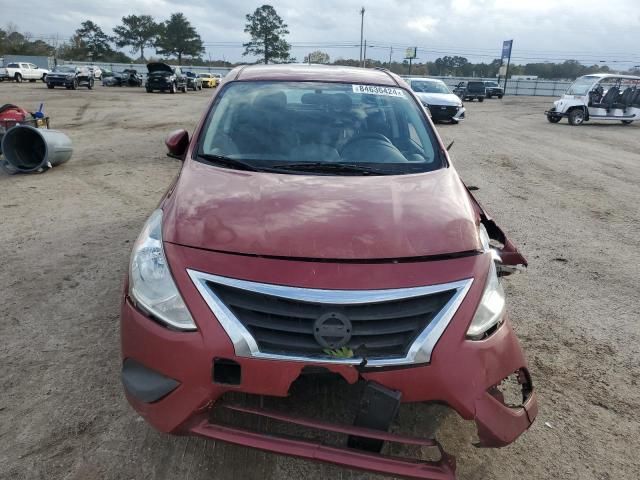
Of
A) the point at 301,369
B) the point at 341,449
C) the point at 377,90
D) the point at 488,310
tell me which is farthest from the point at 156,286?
the point at 377,90

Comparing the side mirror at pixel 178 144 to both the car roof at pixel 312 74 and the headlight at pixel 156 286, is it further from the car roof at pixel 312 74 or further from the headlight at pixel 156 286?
the headlight at pixel 156 286

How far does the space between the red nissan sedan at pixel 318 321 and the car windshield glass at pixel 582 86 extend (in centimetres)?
2109

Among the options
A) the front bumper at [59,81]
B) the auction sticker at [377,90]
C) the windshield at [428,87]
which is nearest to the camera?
the auction sticker at [377,90]

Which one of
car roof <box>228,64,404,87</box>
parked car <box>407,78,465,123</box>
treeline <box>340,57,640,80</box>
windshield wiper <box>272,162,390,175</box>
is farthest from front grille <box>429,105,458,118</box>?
treeline <box>340,57,640,80</box>

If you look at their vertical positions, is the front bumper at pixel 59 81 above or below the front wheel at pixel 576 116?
above

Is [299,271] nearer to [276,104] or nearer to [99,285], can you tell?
[276,104]

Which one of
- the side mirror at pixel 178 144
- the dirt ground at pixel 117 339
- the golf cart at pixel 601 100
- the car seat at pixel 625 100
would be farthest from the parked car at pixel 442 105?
the side mirror at pixel 178 144

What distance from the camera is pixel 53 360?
3.14m

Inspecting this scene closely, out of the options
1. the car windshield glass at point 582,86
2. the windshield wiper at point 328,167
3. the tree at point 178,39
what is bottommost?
the windshield wiper at point 328,167

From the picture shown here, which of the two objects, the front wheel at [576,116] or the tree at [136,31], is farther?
the tree at [136,31]

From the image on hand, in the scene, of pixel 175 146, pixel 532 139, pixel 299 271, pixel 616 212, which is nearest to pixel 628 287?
pixel 616 212

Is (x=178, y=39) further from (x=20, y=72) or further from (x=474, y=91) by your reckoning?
(x=474, y=91)

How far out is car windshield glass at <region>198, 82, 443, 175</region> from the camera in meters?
3.13

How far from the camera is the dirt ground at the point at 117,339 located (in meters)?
2.38
